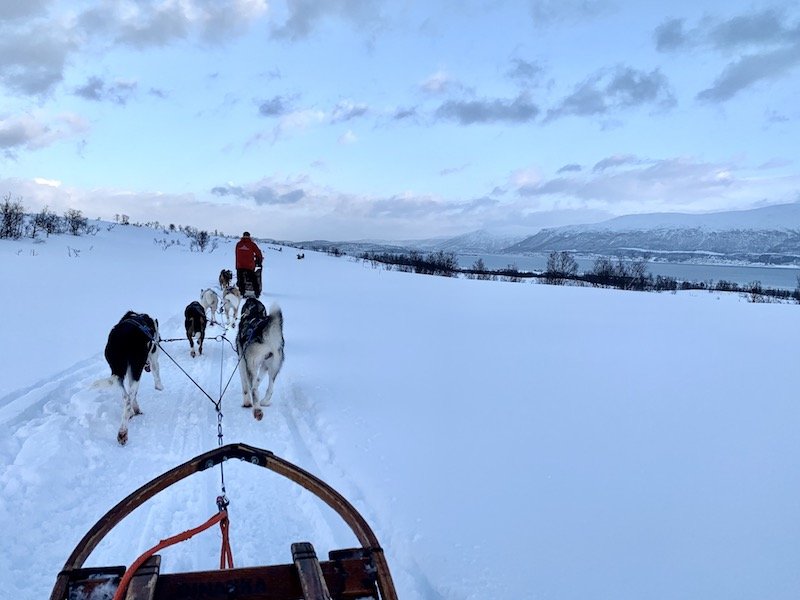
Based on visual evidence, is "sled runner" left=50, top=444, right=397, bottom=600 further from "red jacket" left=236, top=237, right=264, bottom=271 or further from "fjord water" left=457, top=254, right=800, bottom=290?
"fjord water" left=457, top=254, right=800, bottom=290

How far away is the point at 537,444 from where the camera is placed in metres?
A: 3.82

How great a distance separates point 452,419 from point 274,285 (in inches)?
584

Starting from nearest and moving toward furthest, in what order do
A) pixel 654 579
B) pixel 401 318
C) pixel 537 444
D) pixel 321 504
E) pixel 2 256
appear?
pixel 654 579, pixel 321 504, pixel 537 444, pixel 401 318, pixel 2 256

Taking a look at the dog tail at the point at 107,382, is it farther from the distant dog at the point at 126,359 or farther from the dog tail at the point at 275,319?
the dog tail at the point at 275,319

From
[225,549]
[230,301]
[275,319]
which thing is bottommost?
[225,549]

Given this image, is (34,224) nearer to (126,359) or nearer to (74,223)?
(74,223)

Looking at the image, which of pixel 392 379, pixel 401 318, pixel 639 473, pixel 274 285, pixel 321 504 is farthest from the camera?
pixel 274 285

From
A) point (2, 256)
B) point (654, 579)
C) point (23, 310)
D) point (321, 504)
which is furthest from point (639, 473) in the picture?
point (2, 256)

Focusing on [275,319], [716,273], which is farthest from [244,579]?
[716,273]

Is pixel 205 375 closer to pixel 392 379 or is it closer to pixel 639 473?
pixel 392 379

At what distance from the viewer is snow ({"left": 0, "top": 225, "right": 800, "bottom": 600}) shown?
8.06 feet

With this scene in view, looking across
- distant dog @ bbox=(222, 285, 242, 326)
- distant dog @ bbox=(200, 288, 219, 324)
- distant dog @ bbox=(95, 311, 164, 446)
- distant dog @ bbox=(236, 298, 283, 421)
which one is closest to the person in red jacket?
distant dog @ bbox=(222, 285, 242, 326)

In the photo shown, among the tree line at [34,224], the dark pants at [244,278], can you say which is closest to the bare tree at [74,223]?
the tree line at [34,224]

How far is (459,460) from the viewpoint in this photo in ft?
11.7
